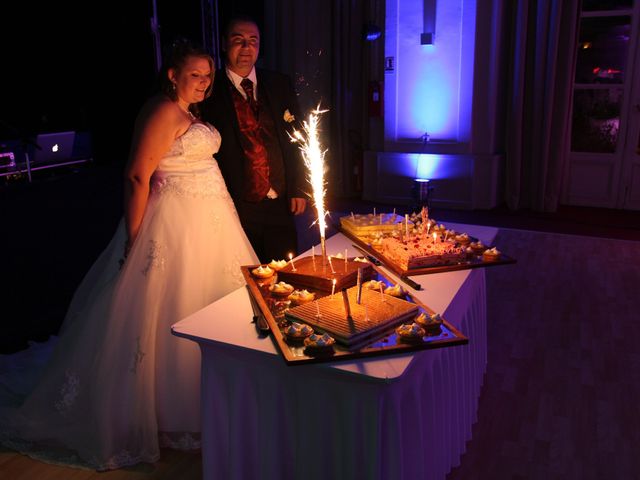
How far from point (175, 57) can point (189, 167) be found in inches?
19.7

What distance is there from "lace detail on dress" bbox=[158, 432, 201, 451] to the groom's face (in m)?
1.83

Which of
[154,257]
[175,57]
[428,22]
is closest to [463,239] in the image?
[154,257]

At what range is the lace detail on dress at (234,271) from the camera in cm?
273

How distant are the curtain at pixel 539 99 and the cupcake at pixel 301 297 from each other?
6.05 meters

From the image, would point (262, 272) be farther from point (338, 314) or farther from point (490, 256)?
point (490, 256)

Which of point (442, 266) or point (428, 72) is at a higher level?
point (428, 72)

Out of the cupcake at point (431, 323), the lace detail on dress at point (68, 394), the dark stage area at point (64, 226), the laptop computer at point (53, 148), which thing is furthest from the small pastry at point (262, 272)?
the laptop computer at point (53, 148)

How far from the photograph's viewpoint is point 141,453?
247 cm

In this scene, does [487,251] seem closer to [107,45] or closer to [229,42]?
[229,42]

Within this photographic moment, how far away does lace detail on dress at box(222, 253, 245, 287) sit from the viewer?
2732 mm

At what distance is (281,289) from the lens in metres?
2.17

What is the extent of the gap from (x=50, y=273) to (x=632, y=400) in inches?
183

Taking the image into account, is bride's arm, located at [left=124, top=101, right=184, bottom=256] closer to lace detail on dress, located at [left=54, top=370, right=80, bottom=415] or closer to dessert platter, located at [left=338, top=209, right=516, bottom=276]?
lace detail on dress, located at [left=54, top=370, right=80, bottom=415]

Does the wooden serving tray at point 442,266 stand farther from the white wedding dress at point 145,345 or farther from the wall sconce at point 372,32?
the wall sconce at point 372,32
